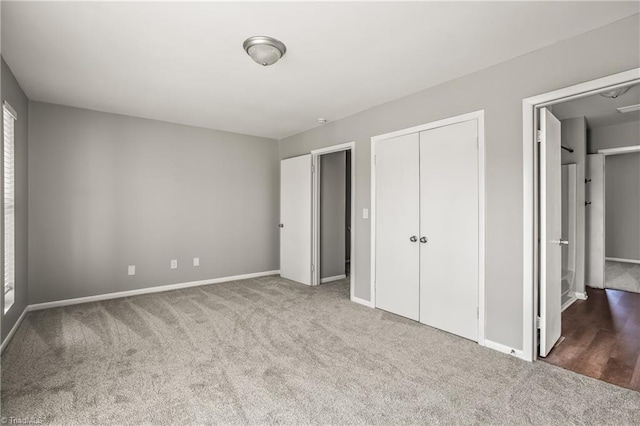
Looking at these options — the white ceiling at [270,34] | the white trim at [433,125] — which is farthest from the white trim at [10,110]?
the white trim at [433,125]

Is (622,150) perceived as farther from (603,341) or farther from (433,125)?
(433,125)

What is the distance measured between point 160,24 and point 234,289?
3451 millimetres

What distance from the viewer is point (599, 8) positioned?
1974mm

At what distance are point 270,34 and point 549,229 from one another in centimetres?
265

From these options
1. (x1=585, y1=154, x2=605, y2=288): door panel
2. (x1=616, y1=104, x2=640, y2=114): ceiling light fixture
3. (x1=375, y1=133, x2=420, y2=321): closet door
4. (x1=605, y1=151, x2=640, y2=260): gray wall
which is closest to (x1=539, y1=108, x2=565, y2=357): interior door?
(x1=375, y1=133, x2=420, y2=321): closet door

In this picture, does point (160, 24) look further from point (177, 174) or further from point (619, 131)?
point (619, 131)

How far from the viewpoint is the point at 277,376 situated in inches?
89.1

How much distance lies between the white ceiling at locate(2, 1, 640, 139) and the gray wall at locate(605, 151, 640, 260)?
18.2 ft

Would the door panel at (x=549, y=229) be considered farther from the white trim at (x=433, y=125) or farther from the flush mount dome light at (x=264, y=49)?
the flush mount dome light at (x=264, y=49)

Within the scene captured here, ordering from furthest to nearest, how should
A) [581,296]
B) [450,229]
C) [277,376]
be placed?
[581,296], [450,229], [277,376]

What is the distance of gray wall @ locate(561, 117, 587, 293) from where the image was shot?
4.23 metres

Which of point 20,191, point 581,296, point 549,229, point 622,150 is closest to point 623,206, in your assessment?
point 622,150

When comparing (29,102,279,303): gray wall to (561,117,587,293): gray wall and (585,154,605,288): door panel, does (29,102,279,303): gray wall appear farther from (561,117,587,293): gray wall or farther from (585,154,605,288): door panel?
(585,154,605,288): door panel

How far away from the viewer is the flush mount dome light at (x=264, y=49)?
7.62 feet
